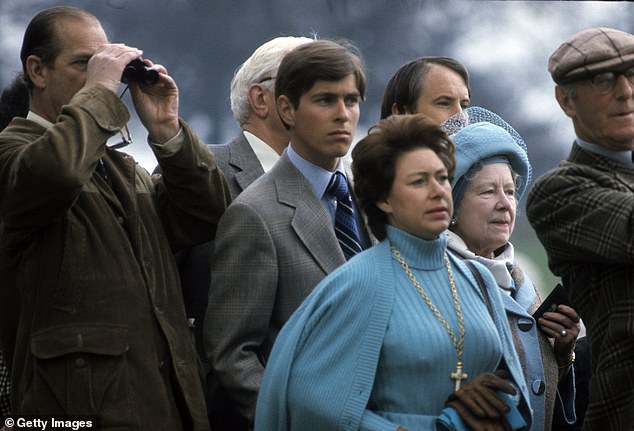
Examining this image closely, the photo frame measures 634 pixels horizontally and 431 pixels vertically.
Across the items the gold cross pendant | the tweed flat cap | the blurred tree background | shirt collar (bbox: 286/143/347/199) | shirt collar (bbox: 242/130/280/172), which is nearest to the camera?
the gold cross pendant

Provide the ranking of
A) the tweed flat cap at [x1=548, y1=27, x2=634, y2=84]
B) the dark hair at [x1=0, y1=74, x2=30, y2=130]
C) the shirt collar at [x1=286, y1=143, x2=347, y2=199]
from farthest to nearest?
the dark hair at [x1=0, y1=74, x2=30, y2=130] → the shirt collar at [x1=286, y1=143, x2=347, y2=199] → the tweed flat cap at [x1=548, y1=27, x2=634, y2=84]

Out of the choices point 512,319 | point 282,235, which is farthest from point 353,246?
point 512,319

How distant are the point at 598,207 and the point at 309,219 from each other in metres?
1.10

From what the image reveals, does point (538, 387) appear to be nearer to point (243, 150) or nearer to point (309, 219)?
point (309, 219)

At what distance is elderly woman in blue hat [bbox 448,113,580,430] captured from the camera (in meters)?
5.25

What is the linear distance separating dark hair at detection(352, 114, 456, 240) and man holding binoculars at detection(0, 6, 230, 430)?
77cm

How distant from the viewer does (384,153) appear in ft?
14.8

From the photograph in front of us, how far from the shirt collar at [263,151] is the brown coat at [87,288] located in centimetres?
77

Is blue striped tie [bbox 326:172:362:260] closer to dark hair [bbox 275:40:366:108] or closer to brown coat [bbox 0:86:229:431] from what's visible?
dark hair [bbox 275:40:366:108]

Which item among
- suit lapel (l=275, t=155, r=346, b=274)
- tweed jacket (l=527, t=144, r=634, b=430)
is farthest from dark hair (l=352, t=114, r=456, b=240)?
suit lapel (l=275, t=155, r=346, b=274)

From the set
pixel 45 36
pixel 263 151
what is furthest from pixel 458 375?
pixel 45 36

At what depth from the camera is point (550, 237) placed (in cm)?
459

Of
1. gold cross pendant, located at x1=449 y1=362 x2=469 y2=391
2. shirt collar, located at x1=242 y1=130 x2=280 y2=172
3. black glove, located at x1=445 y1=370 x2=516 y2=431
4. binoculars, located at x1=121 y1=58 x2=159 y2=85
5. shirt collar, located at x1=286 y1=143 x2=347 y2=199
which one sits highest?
binoculars, located at x1=121 y1=58 x2=159 y2=85

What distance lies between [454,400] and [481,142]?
142cm
